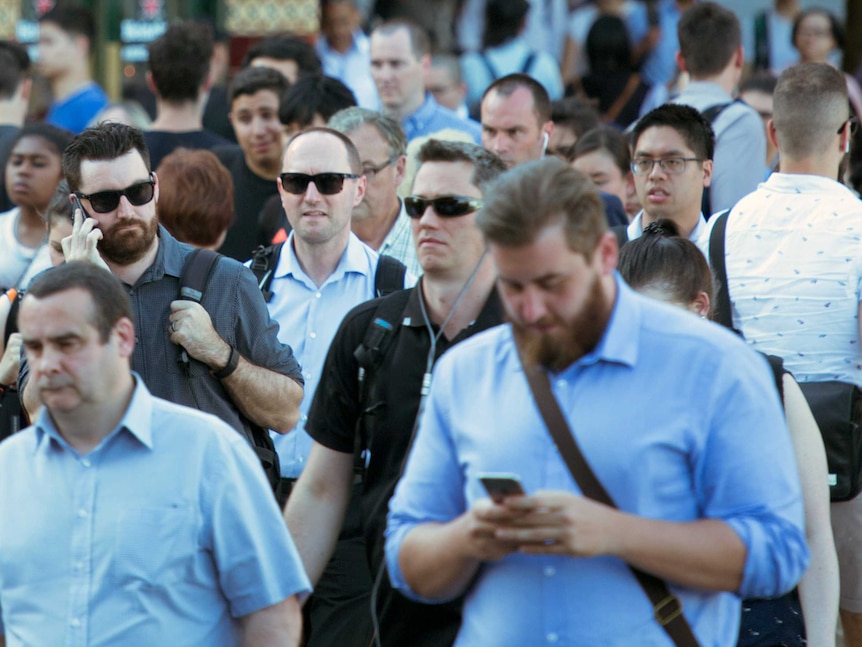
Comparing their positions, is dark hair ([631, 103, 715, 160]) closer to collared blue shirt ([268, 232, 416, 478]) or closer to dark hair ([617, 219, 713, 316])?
collared blue shirt ([268, 232, 416, 478])

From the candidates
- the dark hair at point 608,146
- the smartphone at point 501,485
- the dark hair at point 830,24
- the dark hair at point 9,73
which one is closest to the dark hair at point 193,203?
the dark hair at point 608,146

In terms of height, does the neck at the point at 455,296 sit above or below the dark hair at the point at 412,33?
below

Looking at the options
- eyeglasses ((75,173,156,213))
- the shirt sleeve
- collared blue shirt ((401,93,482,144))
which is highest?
collared blue shirt ((401,93,482,144))

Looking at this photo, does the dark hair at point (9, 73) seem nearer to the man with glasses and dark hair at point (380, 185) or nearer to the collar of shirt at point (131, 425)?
the man with glasses and dark hair at point (380, 185)

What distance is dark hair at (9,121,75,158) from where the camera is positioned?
777cm

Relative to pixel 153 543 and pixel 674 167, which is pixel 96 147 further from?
pixel 674 167

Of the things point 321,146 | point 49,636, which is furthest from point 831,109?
point 49,636

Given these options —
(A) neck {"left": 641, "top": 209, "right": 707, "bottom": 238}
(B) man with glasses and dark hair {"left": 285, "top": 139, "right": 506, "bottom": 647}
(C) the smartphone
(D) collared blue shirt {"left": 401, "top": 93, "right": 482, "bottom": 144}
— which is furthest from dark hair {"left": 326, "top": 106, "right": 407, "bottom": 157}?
(C) the smartphone

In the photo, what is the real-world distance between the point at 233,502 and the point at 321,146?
270 cm

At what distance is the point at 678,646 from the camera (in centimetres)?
306

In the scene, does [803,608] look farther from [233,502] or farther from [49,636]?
[49,636]

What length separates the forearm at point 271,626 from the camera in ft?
12.0

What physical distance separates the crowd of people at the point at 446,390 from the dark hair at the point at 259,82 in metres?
1.06

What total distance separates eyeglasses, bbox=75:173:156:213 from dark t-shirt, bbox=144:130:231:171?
335 centimetres
